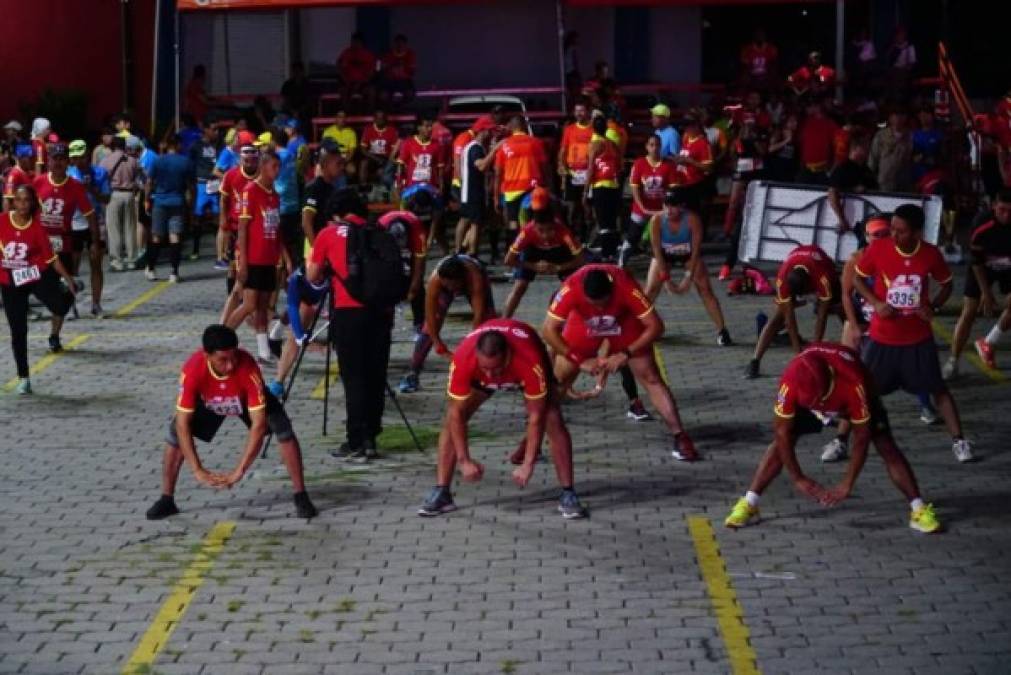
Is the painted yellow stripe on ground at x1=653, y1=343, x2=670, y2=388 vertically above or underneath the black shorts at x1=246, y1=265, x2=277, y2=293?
underneath

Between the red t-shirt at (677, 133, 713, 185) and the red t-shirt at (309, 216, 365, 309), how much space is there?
32.0ft

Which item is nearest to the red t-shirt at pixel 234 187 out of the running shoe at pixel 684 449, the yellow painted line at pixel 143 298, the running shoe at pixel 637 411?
the yellow painted line at pixel 143 298

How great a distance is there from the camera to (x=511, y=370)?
1188cm

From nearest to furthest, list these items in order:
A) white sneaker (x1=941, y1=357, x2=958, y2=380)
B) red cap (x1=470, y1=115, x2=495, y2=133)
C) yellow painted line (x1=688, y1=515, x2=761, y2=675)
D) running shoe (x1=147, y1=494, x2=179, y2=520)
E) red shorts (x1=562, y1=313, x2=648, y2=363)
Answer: yellow painted line (x1=688, y1=515, x2=761, y2=675), running shoe (x1=147, y1=494, x2=179, y2=520), red shorts (x1=562, y1=313, x2=648, y2=363), white sneaker (x1=941, y1=357, x2=958, y2=380), red cap (x1=470, y1=115, x2=495, y2=133)

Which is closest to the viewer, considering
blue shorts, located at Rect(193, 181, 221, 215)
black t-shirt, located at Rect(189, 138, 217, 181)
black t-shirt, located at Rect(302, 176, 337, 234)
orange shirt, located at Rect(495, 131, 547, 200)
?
black t-shirt, located at Rect(302, 176, 337, 234)

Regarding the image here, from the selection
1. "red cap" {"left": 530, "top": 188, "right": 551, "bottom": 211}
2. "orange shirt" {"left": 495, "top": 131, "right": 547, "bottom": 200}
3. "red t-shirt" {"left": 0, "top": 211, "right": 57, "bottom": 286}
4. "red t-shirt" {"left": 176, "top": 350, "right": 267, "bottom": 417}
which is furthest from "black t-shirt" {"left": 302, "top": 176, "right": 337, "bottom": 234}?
"red t-shirt" {"left": 176, "top": 350, "right": 267, "bottom": 417}

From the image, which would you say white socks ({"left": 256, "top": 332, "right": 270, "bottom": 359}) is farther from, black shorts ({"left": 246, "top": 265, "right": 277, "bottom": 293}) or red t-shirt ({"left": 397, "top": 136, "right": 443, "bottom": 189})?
red t-shirt ({"left": 397, "top": 136, "right": 443, "bottom": 189})

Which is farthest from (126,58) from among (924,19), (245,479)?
(245,479)

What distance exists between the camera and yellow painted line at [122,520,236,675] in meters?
9.80

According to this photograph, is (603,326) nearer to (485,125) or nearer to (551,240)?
(551,240)

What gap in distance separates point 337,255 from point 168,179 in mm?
10267

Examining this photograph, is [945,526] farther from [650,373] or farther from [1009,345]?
[1009,345]

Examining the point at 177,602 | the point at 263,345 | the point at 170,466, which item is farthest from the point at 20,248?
the point at 177,602

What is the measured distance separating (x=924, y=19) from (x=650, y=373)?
76.8ft
